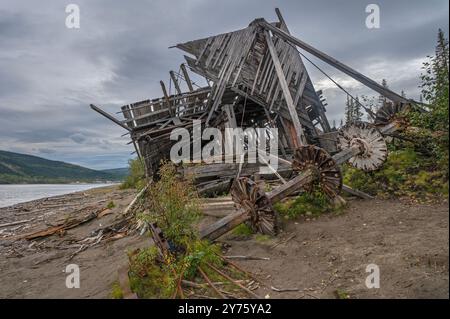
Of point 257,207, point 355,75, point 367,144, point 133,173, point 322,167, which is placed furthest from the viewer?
point 133,173

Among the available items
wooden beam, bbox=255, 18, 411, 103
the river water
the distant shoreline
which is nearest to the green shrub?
the distant shoreline

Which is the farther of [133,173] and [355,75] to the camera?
[133,173]

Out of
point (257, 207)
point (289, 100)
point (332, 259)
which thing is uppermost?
point (289, 100)

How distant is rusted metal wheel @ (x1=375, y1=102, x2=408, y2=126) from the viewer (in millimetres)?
10371

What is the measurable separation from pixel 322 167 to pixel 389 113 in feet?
14.8

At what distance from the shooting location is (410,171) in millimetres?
8836

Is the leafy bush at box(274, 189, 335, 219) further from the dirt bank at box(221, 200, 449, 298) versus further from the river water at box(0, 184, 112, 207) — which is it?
the river water at box(0, 184, 112, 207)

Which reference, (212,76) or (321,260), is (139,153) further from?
(321,260)

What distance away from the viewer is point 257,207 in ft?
25.6

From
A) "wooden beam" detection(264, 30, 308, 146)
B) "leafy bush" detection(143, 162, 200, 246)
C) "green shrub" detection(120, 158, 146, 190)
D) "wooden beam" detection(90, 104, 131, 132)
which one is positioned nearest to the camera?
"leafy bush" detection(143, 162, 200, 246)

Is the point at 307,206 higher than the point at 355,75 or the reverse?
the reverse

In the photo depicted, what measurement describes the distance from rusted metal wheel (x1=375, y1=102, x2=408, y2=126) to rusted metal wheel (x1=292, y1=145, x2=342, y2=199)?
386cm

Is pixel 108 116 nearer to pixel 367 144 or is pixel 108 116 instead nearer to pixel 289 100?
pixel 289 100

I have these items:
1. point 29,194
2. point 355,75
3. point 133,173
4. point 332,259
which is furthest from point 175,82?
point 29,194
